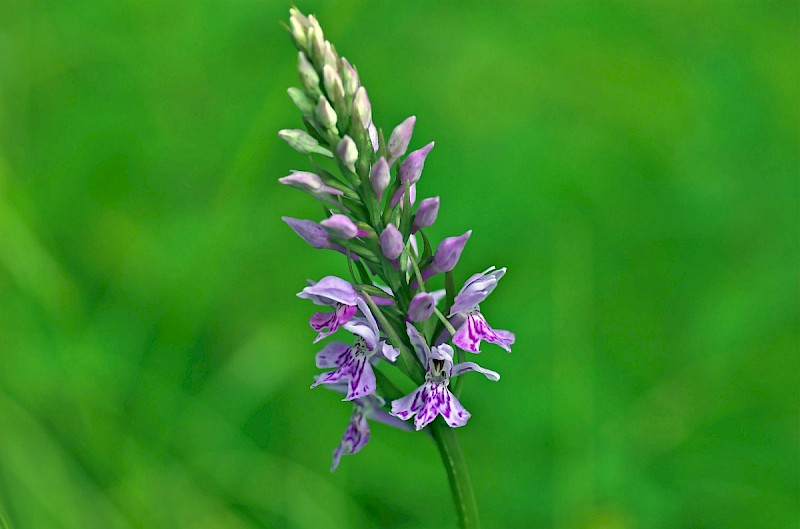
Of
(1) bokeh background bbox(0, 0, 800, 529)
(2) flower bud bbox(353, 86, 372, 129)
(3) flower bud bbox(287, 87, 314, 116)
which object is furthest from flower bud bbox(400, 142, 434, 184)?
(1) bokeh background bbox(0, 0, 800, 529)

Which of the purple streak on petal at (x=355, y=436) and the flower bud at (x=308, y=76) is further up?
the flower bud at (x=308, y=76)

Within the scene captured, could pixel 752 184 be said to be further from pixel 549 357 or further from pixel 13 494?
pixel 13 494

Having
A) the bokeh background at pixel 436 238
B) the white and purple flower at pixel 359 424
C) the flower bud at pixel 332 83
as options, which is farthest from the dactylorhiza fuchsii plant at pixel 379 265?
the bokeh background at pixel 436 238

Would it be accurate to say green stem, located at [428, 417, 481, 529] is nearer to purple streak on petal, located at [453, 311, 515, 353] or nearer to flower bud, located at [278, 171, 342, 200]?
purple streak on petal, located at [453, 311, 515, 353]

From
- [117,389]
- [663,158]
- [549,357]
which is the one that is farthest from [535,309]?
[117,389]

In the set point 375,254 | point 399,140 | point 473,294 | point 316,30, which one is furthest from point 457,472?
point 316,30

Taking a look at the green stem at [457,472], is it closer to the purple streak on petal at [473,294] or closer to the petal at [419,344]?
the petal at [419,344]
